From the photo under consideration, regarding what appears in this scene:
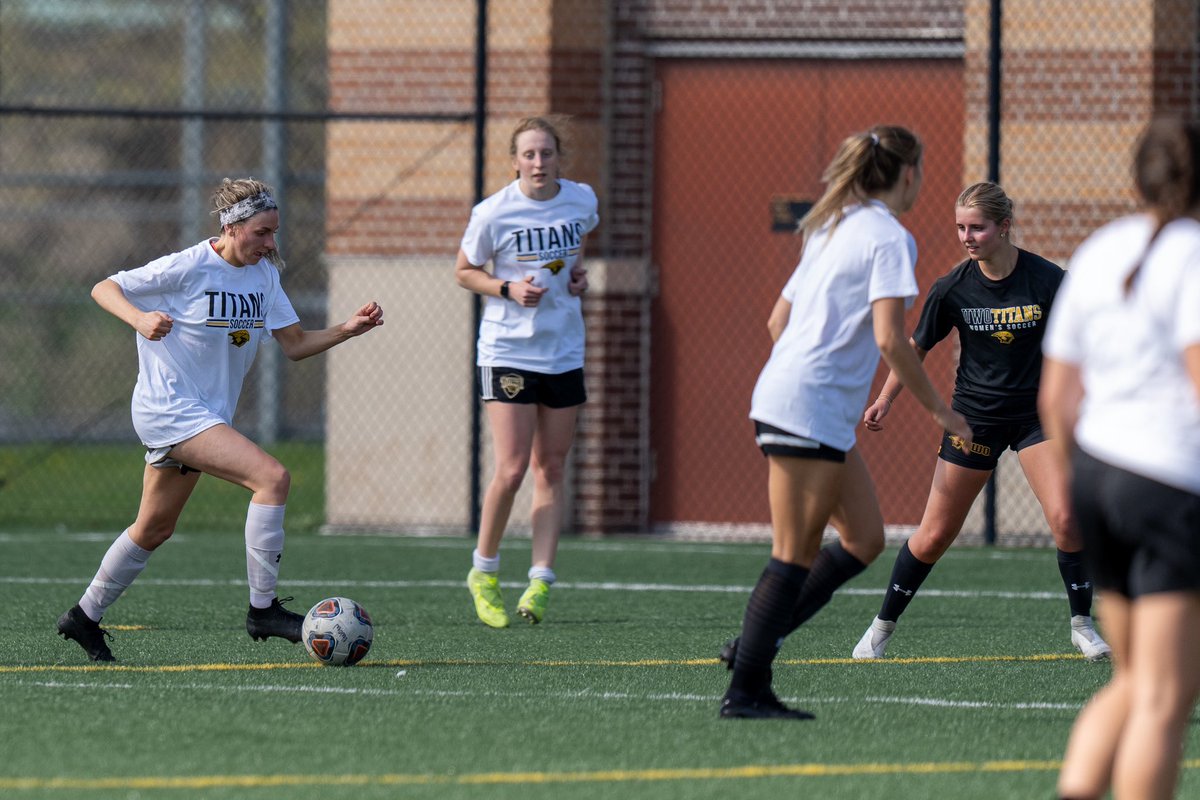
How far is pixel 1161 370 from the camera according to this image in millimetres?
4051

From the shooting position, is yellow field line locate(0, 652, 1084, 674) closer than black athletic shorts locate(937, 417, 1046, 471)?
Yes

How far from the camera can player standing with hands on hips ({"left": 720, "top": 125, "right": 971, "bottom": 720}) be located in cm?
591

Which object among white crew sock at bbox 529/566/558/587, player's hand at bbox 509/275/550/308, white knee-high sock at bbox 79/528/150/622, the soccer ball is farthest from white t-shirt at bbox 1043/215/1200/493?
white crew sock at bbox 529/566/558/587

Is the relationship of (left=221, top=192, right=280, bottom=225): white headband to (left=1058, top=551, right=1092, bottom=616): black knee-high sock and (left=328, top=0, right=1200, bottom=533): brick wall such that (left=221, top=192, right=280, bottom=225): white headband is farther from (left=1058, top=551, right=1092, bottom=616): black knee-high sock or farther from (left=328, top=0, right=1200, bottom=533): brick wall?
(left=328, top=0, right=1200, bottom=533): brick wall

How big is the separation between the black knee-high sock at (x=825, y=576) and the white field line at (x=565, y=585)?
394cm

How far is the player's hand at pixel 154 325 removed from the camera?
23.8 feet

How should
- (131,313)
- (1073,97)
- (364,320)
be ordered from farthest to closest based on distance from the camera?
(1073,97), (364,320), (131,313)

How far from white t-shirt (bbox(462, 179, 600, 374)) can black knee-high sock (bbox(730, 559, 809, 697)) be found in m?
3.25

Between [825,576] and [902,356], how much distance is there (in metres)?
1.04

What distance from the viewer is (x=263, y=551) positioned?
764 centimetres

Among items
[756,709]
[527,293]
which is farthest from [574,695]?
[527,293]

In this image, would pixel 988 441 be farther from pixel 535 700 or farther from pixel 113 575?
pixel 113 575

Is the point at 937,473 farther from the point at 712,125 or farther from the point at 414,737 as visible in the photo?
the point at 712,125

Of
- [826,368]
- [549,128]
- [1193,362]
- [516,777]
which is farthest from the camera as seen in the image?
[549,128]
